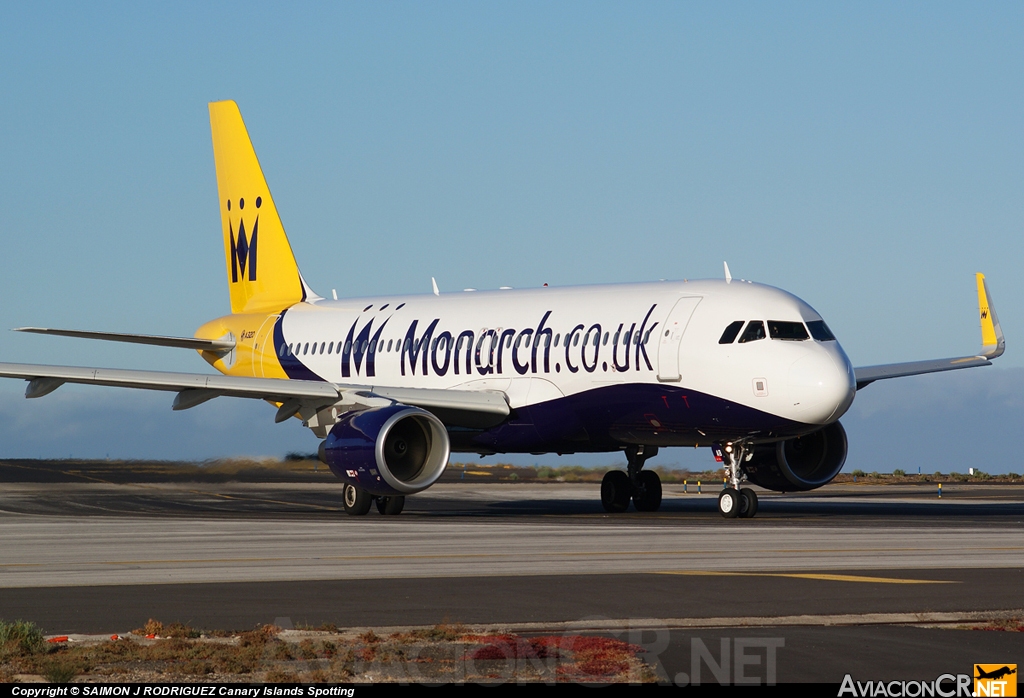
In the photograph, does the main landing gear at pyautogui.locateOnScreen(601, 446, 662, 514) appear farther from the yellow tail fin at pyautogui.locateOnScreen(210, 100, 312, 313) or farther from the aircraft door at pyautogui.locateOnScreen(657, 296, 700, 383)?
the yellow tail fin at pyautogui.locateOnScreen(210, 100, 312, 313)

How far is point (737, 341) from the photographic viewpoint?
885 inches

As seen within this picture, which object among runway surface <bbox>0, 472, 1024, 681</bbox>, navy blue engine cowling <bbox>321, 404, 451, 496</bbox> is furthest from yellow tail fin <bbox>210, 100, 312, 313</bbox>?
navy blue engine cowling <bbox>321, 404, 451, 496</bbox>

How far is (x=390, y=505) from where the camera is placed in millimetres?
24891

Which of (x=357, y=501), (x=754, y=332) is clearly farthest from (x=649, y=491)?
(x=357, y=501)

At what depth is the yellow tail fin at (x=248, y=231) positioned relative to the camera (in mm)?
33781

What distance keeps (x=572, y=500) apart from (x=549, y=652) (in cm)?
2486

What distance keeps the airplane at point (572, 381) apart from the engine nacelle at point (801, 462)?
0.03 metres

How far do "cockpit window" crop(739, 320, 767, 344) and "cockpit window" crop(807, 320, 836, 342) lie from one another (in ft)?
2.64

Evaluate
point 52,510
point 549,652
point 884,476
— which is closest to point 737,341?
point 52,510

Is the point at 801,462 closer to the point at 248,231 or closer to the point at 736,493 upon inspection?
the point at 736,493

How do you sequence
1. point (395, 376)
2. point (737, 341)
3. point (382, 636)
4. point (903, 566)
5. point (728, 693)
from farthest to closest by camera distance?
point (395, 376)
point (737, 341)
point (903, 566)
point (382, 636)
point (728, 693)

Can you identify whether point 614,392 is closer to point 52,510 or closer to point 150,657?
point 52,510

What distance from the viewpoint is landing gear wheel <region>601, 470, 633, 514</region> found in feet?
89.9

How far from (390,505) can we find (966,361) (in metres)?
13.3
